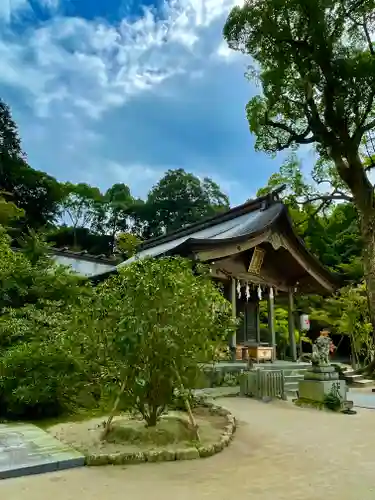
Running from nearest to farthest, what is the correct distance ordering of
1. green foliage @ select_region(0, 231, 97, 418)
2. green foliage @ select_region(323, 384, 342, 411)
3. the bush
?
1. green foliage @ select_region(0, 231, 97, 418)
2. the bush
3. green foliage @ select_region(323, 384, 342, 411)

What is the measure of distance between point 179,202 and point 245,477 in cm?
3607

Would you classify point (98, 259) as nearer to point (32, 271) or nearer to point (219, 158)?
point (219, 158)

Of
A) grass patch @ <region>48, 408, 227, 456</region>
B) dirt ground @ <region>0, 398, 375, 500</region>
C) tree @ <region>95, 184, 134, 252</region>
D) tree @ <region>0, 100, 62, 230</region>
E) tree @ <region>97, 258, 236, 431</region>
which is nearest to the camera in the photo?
dirt ground @ <region>0, 398, 375, 500</region>

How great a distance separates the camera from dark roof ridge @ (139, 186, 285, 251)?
48.5 ft

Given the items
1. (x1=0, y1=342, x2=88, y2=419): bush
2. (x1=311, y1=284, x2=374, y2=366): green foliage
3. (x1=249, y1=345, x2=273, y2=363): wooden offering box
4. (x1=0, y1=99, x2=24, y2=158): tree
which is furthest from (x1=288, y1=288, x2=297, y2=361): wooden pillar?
(x1=0, y1=99, x2=24, y2=158): tree

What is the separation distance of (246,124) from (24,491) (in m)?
15.0

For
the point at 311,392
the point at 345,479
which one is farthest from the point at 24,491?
the point at 311,392

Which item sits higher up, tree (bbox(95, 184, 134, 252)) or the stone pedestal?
tree (bbox(95, 184, 134, 252))

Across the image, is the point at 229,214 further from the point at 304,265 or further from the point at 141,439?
the point at 141,439

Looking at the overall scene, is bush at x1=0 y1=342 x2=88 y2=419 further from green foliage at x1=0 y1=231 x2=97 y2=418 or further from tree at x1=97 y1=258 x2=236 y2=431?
tree at x1=97 y1=258 x2=236 y2=431

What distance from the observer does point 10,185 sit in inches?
1085

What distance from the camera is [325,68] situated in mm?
13141

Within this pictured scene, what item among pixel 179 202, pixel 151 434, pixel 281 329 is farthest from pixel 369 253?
pixel 179 202

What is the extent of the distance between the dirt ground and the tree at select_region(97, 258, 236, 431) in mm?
963
